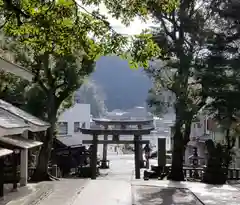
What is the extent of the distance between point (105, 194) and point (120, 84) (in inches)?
2009

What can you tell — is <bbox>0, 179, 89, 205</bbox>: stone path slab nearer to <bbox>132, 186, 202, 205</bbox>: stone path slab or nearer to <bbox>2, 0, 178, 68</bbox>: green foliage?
<bbox>132, 186, 202, 205</bbox>: stone path slab

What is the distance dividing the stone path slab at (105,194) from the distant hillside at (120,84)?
47.2 meters

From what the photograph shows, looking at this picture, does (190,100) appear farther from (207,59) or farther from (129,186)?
(129,186)

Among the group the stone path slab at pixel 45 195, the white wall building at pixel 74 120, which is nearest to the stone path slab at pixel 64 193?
the stone path slab at pixel 45 195

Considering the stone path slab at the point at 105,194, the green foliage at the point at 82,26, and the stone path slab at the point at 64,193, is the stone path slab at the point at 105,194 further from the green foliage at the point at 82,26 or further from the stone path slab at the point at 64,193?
the green foliage at the point at 82,26

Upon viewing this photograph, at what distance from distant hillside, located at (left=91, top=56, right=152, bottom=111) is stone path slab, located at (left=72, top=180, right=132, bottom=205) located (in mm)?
47201

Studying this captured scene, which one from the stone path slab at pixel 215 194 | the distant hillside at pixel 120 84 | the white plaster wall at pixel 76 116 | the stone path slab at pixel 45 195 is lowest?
the stone path slab at pixel 215 194

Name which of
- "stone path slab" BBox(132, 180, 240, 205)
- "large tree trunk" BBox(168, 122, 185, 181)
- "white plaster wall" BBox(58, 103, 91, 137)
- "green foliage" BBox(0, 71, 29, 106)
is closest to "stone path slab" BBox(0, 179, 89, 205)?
"stone path slab" BBox(132, 180, 240, 205)

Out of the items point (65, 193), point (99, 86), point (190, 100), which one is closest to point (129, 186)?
point (65, 193)

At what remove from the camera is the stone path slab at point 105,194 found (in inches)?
410

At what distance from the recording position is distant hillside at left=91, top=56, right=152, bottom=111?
61656 millimetres

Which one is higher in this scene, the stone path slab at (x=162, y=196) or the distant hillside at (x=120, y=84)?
the distant hillside at (x=120, y=84)

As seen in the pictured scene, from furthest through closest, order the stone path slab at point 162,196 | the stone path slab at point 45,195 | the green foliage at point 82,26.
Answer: the stone path slab at point 162,196 < the stone path slab at point 45,195 < the green foliage at point 82,26

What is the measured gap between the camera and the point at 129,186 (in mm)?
13352
